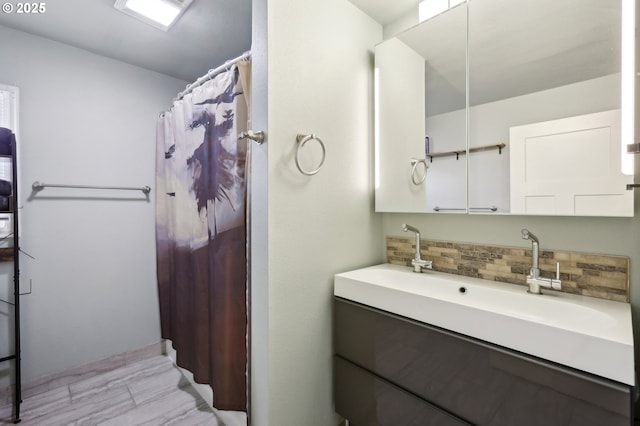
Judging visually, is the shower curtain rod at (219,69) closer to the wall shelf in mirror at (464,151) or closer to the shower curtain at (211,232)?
the shower curtain at (211,232)

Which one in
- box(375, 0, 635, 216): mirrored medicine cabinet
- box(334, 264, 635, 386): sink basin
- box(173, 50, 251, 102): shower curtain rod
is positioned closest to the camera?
box(334, 264, 635, 386): sink basin

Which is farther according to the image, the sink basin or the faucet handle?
the faucet handle

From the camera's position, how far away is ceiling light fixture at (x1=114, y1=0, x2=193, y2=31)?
1.57 m

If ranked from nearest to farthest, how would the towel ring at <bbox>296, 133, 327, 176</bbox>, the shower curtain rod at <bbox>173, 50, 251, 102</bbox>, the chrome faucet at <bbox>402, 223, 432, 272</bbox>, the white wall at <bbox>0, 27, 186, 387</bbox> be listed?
the towel ring at <bbox>296, 133, 327, 176</bbox>, the shower curtain rod at <bbox>173, 50, 251, 102</bbox>, the chrome faucet at <bbox>402, 223, 432, 272</bbox>, the white wall at <bbox>0, 27, 186, 387</bbox>

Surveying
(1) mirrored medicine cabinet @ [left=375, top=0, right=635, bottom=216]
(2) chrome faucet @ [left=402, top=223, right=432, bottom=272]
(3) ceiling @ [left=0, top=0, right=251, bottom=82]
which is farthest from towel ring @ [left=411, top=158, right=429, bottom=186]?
(3) ceiling @ [left=0, top=0, right=251, bottom=82]

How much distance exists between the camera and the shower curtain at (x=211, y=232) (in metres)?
1.43

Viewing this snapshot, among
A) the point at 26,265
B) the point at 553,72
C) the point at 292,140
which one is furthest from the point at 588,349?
the point at 26,265

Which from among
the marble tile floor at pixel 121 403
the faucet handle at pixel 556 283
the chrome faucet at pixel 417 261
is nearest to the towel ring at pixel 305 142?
the chrome faucet at pixel 417 261

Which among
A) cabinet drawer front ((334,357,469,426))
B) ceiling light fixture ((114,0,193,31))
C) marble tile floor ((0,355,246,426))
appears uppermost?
ceiling light fixture ((114,0,193,31))

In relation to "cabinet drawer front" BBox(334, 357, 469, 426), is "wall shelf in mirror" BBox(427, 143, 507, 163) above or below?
above

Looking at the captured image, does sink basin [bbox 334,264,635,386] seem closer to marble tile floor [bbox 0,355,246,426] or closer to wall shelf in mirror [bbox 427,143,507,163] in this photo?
wall shelf in mirror [bbox 427,143,507,163]

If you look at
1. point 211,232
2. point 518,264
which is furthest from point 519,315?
point 211,232

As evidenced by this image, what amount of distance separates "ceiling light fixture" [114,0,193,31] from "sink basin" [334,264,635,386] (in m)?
1.76

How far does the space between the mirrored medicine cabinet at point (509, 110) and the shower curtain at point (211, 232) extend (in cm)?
82
